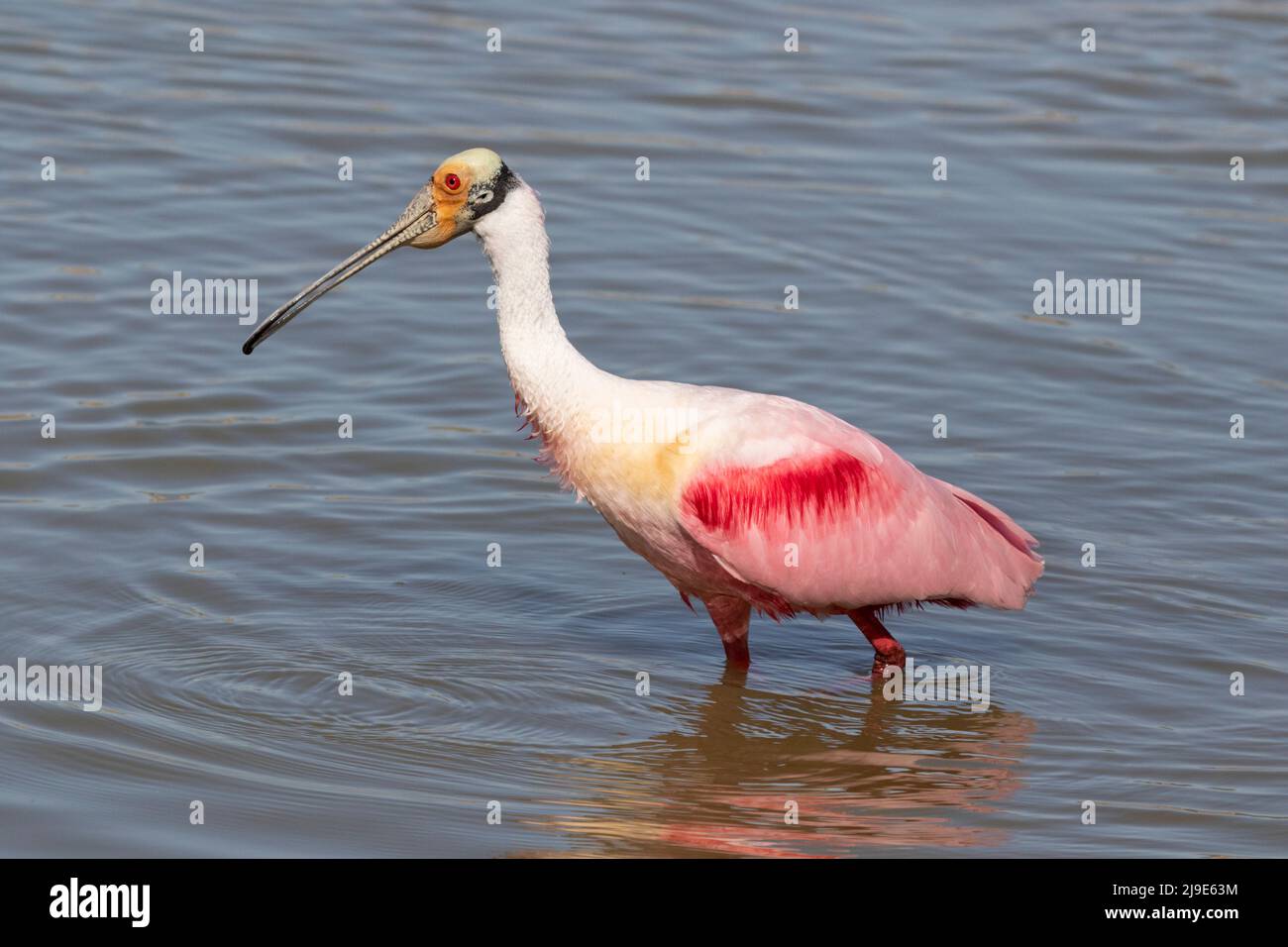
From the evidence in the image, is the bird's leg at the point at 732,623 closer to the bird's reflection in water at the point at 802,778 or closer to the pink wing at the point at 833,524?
the bird's reflection in water at the point at 802,778

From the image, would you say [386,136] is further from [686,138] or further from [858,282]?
[858,282]

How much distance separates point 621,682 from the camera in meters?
9.62

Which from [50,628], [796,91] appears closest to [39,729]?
[50,628]

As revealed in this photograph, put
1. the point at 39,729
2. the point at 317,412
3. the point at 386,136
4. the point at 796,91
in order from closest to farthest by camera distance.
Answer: the point at 39,729
the point at 317,412
the point at 386,136
the point at 796,91

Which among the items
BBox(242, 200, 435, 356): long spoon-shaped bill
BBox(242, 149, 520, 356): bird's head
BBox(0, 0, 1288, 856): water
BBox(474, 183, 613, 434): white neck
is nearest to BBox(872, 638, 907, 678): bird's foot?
BBox(0, 0, 1288, 856): water

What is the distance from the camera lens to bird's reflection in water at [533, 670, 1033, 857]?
817 cm

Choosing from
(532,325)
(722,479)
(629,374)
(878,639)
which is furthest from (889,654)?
(629,374)

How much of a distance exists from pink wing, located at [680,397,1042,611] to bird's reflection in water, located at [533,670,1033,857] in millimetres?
499

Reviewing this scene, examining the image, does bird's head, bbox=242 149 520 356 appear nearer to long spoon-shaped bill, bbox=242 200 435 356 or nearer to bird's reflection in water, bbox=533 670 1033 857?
long spoon-shaped bill, bbox=242 200 435 356

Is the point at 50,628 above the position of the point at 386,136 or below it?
below

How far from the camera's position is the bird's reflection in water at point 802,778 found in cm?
817

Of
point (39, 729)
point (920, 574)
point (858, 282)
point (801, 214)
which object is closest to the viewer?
point (39, 729)

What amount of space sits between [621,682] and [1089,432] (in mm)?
4061

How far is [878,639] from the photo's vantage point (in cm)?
971
